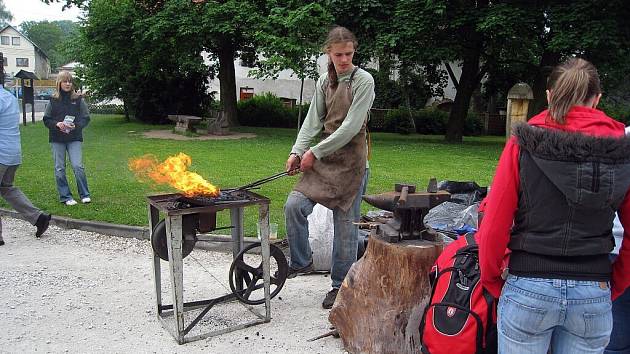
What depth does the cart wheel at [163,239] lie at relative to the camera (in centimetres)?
396

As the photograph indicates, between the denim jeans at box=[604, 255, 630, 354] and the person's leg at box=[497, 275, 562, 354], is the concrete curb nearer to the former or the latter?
the denim jeans at box=[604, 255, 630, 354]

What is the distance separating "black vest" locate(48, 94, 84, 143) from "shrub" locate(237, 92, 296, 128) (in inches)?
699

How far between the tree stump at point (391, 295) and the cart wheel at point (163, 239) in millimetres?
1204

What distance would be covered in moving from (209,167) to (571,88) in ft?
30.4

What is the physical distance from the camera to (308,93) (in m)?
32.8

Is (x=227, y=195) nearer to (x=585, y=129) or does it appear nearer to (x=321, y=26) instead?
(x=585, y=129)

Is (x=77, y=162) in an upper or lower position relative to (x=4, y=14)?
lower

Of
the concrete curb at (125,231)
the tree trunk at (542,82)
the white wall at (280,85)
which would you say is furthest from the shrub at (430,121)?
the concrete curb at (125,231)

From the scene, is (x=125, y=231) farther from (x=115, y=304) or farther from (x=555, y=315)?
(x=555, y=315)

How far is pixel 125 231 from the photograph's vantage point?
639cm

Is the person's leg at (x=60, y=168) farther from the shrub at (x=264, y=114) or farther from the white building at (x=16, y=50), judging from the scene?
the white building at (x=16, y=50)

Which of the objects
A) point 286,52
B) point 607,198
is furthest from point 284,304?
point 286,52

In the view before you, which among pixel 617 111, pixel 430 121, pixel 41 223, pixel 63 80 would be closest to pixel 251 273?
pixel 41 223

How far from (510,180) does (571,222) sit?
0.87ft
